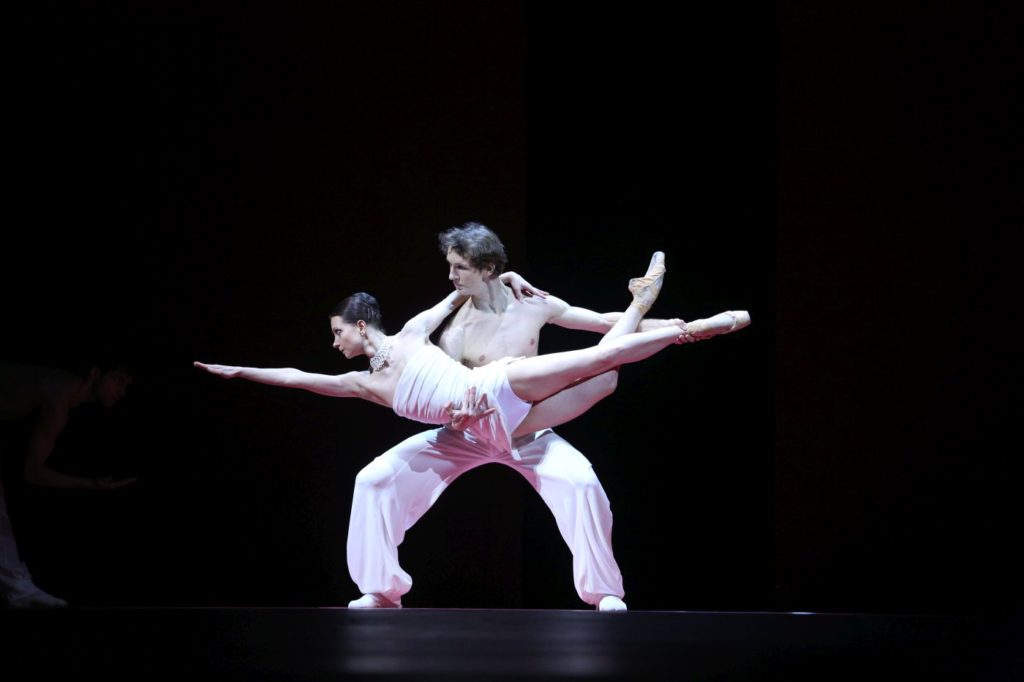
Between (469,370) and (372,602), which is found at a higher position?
(469,370)

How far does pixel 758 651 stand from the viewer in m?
2.57

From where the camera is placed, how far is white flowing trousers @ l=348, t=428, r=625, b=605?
3.42m

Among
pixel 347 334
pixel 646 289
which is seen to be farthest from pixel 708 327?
pixel 347 334

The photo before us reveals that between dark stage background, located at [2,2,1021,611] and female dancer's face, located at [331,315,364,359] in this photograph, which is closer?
female dancer's face, located at [331,315,364,359]

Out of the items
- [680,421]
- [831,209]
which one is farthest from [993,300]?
[680,421]

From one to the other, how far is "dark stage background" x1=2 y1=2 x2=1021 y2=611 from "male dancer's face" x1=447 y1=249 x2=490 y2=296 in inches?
32.4

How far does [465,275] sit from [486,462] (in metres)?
0.63

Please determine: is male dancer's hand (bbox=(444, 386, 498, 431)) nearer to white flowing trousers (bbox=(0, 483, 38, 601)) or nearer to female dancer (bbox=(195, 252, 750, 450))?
female dancer (bbox=(195, 252, 750, 450))

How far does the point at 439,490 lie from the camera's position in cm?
358

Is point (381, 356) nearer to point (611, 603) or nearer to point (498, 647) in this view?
point (611, 603)

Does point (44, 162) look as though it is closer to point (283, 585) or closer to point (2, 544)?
point (2, 544)

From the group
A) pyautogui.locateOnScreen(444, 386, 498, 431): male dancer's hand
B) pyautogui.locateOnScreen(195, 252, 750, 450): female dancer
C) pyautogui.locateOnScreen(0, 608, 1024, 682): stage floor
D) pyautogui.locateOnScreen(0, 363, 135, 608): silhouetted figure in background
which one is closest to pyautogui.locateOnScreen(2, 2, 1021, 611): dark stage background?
pyautogui.locateOnScreen(0, 363, 135, 608): silhouetted figure in background

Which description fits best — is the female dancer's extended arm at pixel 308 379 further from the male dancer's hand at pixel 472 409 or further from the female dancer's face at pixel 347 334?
the male dancer's hand at pixel 472 409

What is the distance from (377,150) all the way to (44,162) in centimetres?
146
